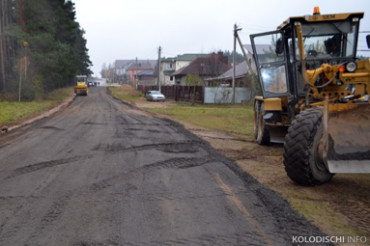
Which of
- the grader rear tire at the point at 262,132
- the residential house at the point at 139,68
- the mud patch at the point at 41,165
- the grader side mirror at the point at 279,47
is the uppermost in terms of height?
the residential house at the point at 139,68

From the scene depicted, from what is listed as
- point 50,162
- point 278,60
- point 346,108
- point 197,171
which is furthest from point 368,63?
point 50,162

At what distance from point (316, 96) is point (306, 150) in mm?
2614

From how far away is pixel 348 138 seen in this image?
6121mm

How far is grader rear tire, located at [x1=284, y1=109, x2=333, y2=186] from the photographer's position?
20.6 feet

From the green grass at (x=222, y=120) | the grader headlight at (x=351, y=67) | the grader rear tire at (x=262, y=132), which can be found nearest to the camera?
the grader headlight at (x=351, y=67)

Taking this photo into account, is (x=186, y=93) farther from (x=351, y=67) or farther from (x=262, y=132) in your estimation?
(x=351, y=67)

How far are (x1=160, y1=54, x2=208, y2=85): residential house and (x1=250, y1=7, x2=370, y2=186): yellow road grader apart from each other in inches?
2994

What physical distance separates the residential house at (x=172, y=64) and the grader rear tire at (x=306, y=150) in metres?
80.3

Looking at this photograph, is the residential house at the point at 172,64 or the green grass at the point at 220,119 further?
the residential house at the point at 172,64

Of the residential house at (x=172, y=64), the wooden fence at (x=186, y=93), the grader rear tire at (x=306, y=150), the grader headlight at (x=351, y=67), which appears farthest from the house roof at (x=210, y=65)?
the grader rear tire at (x=306, y=150)

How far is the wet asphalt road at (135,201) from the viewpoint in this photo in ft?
14.4

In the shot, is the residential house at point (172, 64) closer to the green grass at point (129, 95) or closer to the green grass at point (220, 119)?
the green grass at point (129, 95)

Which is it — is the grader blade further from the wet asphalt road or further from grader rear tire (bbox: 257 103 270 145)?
grader rear tire (bbox: 257 103 270 145)

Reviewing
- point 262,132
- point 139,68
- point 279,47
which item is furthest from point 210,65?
point 139,68
